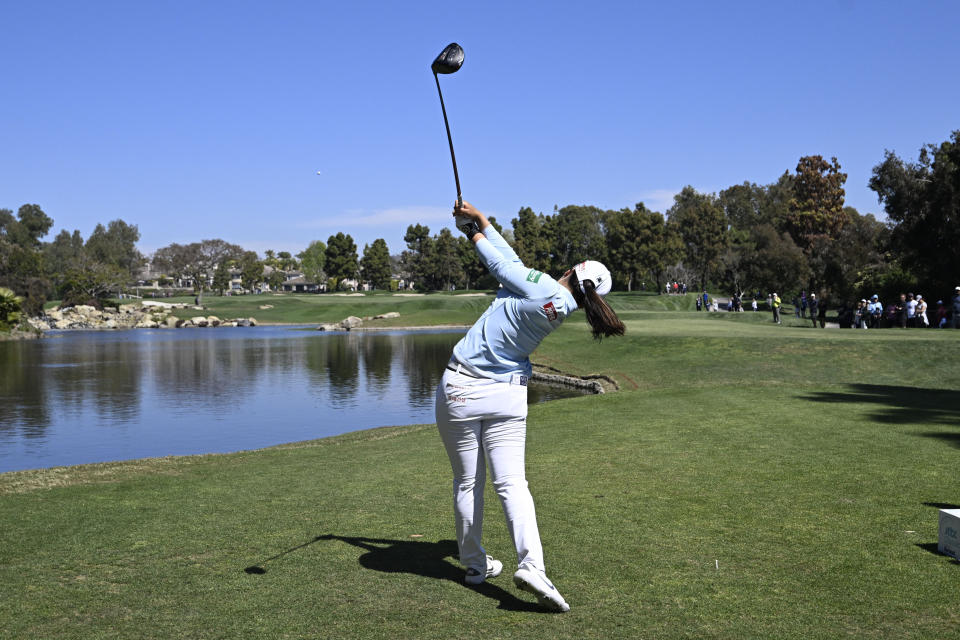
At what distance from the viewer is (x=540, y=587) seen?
5203mm

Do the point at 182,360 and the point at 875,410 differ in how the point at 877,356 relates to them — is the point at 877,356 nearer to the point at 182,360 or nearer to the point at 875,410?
the point at 875,410

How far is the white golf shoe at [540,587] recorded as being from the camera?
5211mm

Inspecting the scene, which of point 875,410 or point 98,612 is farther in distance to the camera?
point 875,410

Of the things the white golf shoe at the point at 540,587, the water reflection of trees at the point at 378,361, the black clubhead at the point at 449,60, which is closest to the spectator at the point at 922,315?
the water reflection of trees at the point at 378,361

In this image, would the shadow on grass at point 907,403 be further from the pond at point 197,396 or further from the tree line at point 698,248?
the tree line at point 698,248

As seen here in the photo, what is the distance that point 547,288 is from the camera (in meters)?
5.44

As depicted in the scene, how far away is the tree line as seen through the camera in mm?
46781

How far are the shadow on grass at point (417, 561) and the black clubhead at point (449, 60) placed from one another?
13.1 ft

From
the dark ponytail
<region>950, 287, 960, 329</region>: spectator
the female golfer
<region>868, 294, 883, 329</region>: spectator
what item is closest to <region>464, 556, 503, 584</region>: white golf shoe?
the female golfer

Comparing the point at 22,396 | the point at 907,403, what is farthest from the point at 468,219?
the point at 22,396

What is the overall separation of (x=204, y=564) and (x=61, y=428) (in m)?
19.8

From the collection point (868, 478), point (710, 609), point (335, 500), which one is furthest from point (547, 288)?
point (868, 478)

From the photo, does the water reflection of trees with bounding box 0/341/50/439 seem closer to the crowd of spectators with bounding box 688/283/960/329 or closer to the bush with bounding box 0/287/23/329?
Answer: the bush with bounding box 0/287/23/329

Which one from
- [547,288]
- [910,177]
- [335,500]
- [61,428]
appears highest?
[910,177]
